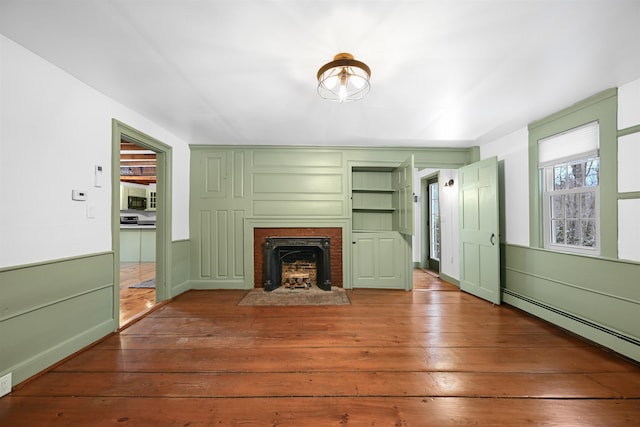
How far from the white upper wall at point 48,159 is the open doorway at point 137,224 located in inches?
79.6

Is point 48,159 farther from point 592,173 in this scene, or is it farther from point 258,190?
point 592,173

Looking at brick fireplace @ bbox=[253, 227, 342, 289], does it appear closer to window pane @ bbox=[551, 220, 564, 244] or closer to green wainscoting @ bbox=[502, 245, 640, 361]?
green wainscoting @ bbox=[502, 245, 640, 361]

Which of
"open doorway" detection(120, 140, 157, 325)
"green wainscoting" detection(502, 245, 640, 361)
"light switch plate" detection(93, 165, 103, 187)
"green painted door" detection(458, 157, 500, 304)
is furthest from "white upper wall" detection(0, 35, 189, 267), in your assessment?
"green wainscoting" detection(502, 245, 640, 361)

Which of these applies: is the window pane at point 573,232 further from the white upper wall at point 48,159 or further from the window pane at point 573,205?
the white upper wall at point 48,159

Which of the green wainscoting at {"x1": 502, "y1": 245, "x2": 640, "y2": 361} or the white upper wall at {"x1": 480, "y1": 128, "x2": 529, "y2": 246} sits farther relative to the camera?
the white upper wall at {"x1": 480, "y1": 128, "x2": 529, "y2": 246}

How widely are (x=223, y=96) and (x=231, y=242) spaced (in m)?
2.46

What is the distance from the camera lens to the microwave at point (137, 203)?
22.9 ft

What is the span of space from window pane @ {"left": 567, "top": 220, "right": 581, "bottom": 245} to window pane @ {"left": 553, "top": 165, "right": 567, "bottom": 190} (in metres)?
0.43

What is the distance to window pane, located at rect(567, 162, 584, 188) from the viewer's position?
9.18 ft

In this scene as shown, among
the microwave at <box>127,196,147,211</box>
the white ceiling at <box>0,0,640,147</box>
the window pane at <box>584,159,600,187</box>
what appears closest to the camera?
the white ceiling at <box>0,0,640,147</box>

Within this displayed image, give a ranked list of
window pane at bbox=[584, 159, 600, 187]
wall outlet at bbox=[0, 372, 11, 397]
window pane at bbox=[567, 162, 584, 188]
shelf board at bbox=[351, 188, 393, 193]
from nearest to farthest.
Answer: wall outlet at bbox=[0, 372, 11, 397], window pane at bbox=[584, 159, 600, 187], window pane at bbox=[567, 162, 584, 188], shelf board at bbox=[351, 188, 393, 193]

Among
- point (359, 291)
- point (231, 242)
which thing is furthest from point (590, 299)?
point (231, 242)

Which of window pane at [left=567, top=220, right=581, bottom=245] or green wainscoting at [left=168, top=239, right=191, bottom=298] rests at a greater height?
window pane at [left=567, top=220, right=581, bottom=245]

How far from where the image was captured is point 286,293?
4051 millimetres
